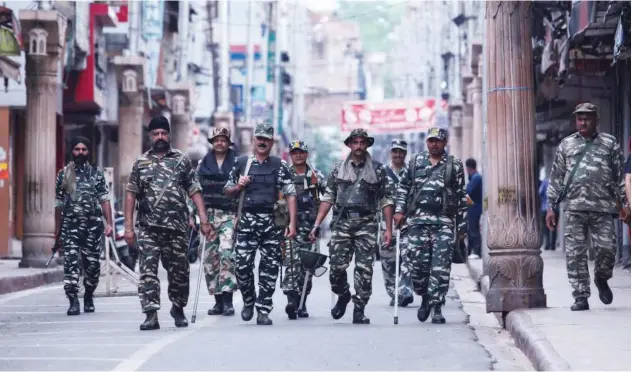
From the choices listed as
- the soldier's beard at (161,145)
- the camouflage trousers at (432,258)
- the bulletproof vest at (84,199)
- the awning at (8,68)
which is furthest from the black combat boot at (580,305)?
the awning at (8,68)

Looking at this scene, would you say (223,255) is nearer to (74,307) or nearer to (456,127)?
(74,307)

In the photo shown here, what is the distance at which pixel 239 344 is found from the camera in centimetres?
1166

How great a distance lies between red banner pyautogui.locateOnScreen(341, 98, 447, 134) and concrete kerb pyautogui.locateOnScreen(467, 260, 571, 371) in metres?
39.2

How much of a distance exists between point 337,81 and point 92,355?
12447cm

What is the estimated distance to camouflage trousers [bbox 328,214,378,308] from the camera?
14.0 metres

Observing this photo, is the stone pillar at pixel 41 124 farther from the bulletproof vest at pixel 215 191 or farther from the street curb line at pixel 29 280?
the bulletproof vest at pixel 215 191

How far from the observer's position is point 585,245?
545 inches

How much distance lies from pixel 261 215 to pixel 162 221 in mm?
1214

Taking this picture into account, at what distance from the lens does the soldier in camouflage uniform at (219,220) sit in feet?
50.2

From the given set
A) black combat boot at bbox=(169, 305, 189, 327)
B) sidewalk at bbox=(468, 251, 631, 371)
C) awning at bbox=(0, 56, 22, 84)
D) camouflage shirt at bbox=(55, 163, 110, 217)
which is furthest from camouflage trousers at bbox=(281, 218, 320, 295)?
awning at bbox=(0, 56, 22, 84)

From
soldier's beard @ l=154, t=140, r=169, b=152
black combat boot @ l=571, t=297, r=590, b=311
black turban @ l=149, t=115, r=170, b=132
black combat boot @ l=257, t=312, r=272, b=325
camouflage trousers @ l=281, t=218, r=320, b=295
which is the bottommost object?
black combat boot @ l=257, t=312, r=272, b=325

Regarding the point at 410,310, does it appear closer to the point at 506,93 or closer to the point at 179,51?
the point at 506,93

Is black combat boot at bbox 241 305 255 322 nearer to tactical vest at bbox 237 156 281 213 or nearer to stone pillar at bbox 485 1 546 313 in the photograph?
tactical vest at bbox 237 156 281 213

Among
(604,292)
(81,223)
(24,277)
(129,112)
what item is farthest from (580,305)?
(129,112)
